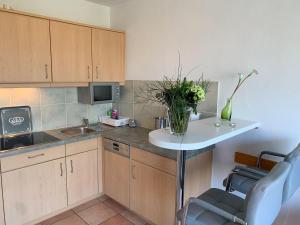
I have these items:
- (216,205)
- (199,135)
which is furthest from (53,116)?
(216,205)

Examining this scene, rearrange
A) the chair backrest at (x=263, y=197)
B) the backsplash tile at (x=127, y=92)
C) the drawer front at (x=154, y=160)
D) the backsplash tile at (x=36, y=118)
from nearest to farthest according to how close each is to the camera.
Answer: the chair backrest at (x=263, y=197)
the drawer front at (x=154, y=160)
the backsplash tile at (x=36, y=118)
the backsplash tile at (x=127, y=92)

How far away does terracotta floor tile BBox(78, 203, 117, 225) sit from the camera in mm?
2385

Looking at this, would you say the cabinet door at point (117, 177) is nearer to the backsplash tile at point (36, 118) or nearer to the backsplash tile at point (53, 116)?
the backsplash tile at point (53, 116)

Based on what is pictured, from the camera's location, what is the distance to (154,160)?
2.09 m

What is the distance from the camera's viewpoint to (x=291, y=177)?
1.42m

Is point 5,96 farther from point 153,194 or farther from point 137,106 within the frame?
point 153,194

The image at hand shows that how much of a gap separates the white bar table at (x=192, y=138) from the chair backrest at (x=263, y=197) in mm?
363

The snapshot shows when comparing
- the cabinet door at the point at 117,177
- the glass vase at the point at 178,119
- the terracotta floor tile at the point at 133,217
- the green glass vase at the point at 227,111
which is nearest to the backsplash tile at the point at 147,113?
the cabinet door at the point at 117,177

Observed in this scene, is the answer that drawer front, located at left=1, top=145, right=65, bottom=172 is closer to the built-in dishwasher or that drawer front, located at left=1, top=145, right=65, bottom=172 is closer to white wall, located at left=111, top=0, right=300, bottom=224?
the built-in dishwasher

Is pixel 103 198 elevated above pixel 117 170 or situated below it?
below

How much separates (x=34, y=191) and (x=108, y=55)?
66.8 inches

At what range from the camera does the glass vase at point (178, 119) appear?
149 cm

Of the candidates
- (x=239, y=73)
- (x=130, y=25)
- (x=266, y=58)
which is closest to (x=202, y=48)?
(x=239, y=73)

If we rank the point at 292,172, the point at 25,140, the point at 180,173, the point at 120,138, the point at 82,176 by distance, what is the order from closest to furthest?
1. the point at 292,172
2. the point at 180,173
3. the point at 25,140
4. the point at 120,138
5. the point at 82,176
